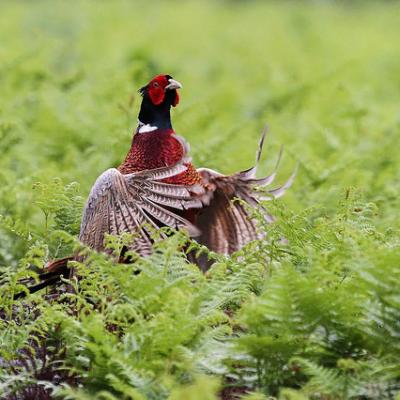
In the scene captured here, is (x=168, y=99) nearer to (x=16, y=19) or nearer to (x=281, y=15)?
(x=16, y=19)

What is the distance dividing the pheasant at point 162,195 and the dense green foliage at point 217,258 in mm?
199

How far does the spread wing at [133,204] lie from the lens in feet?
17.3

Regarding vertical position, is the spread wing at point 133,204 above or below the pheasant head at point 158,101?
below

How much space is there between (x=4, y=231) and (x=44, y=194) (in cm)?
112

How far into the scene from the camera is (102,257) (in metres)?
4.30

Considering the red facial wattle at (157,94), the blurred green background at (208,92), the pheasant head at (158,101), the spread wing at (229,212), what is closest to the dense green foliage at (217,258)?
the blurred green background at (208,92)

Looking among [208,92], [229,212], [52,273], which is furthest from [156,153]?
[208,92]

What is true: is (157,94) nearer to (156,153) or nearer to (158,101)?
(158,101)

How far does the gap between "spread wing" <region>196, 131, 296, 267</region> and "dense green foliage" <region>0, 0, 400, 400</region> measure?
34 cm

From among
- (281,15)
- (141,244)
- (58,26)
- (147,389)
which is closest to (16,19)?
(58,26)

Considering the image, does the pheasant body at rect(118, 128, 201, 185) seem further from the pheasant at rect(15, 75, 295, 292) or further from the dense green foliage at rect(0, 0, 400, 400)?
the dense green foliage at rect(0, 0, 400, 400)

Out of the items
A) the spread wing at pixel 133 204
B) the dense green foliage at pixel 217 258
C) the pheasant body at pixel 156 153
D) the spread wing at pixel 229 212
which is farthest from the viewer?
the spread wing at pixel 229 212

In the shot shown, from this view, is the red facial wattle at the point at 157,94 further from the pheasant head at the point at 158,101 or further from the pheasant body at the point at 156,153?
the pheasant body at the point at 156,153

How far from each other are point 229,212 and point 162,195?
63 cm
